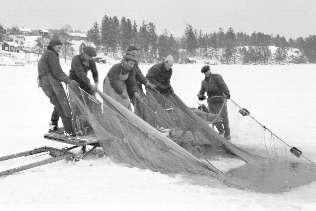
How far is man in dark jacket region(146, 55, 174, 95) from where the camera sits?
32.5 feet

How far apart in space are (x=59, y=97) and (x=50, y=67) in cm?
54

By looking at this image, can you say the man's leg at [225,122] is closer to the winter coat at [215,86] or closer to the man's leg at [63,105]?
the winter coat at [215,86]

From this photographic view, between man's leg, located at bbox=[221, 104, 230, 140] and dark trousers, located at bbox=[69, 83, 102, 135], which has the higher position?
dark trousers, located at bbox=[69, 83, 102, 135]

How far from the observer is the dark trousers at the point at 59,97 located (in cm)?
809

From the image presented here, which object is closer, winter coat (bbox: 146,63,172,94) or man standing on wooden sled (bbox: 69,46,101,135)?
man standing on wooden sled (bbox: 69,46,101,135)

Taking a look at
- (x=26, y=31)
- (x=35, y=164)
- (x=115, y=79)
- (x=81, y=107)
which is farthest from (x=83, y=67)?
(x=26, y=31)

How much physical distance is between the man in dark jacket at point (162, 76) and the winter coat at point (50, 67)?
2473mm

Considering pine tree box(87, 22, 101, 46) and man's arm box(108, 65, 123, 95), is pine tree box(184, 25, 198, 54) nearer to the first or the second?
pine tree box(87, 22, 101, 46)

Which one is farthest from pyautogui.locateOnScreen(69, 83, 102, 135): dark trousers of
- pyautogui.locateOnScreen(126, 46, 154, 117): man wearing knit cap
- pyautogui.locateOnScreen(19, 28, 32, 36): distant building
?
pyautogui.locateOnScreen(19, 28, 32, 36): distant building

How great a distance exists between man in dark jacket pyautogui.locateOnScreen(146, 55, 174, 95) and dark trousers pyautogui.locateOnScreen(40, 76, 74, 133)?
2396 millimetres

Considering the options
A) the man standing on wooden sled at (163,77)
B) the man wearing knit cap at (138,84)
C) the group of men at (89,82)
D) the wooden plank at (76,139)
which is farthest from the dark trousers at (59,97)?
the man standing on wooden sled at (163,77)

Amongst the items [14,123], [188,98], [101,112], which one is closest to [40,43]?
[188,98]

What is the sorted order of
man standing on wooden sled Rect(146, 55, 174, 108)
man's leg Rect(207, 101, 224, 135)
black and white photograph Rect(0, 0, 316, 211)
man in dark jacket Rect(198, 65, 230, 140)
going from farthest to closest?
man in dark jacket Rect(198, 65, 230, 140), man's leg Rect(207, 101, 224, 135), man standing on wooden sled Rect(146, 55, 174, 108), black and white photograph Rect(0, 0, 316, 211)

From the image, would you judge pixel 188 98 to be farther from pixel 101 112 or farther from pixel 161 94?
pixel 101 112
